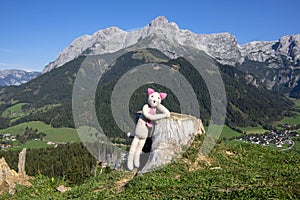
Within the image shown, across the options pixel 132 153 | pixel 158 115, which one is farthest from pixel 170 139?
pixel 132 153

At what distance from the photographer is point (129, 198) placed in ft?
47.8

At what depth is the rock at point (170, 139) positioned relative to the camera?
1921cm

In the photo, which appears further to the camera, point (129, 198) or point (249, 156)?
point (249, 156)

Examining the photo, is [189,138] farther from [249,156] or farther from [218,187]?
[218,187]

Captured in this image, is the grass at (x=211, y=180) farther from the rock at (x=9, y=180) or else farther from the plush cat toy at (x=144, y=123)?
the rock at (x=9, y=180)

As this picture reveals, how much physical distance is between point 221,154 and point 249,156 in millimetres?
2066

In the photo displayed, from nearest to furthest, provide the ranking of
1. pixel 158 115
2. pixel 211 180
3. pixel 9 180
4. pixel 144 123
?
1. pixel 211 180
2. pixel 158 115
3. pixel 144 123
4. pixel 9 180

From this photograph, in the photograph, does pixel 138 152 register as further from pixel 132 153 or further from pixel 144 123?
pixel 144 123

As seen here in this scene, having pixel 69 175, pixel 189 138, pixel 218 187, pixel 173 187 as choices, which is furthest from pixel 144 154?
pixel 69 175

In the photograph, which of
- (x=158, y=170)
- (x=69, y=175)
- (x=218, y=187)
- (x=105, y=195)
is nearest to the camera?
(x=218, y=187)

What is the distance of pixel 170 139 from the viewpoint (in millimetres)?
19797

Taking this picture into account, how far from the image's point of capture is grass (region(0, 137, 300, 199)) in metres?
12.7

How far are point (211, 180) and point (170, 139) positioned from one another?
5537 millimetres

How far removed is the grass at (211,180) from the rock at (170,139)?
57cm
